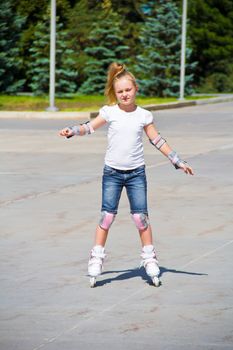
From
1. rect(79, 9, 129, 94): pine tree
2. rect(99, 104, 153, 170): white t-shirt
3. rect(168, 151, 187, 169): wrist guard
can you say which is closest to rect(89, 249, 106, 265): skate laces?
rect(99, 104, 153, 170): white t-shirt

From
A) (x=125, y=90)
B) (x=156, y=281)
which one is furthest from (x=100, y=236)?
(x=125, y=90)

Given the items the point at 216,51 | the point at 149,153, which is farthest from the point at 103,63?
the point at 149,153

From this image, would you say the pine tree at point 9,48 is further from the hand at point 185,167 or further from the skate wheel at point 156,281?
the skate wheel at point 156,281

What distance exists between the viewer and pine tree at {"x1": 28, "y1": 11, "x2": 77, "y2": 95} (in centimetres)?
5041

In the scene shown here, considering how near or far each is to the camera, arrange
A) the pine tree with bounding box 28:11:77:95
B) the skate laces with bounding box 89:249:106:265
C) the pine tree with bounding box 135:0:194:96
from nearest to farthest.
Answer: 1. the skate laces with bounding box 89:249:106:265
2. the pine tree with bounding box 28:11:77:95
3. the pine tree with bounding box 135:0:194:96

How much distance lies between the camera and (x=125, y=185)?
9.52 m

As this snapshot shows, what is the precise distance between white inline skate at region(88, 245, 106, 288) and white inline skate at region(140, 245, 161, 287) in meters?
0.31

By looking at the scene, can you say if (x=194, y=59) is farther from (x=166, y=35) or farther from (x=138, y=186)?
(x=138, y=186)

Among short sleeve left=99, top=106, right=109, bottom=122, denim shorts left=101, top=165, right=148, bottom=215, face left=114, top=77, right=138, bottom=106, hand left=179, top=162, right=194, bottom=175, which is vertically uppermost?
face left=114, top=77, right=138, bottom=106

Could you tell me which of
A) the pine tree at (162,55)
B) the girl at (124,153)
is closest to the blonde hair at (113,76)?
the girl at (124,153)

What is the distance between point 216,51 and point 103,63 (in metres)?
7.66

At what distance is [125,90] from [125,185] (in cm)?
72

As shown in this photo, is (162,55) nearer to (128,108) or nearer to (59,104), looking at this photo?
(59,104)

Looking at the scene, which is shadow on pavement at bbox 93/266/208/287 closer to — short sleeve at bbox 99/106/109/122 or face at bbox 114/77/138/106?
short sleeve at bbox 99/106/109/122
